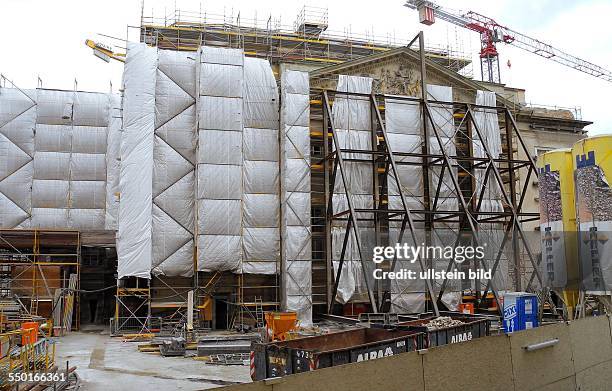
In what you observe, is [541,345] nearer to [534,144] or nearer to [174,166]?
[174,166]

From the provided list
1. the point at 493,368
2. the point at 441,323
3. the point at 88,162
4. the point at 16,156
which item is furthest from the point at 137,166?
the point at 493,368

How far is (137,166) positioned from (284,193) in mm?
6558

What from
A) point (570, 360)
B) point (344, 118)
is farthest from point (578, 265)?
point (344, 118)

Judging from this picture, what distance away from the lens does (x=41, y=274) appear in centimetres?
2530

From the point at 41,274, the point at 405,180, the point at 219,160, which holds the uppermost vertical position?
the point at 219,160

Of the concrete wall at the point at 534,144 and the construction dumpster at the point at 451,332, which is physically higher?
the concrete wall at the point at 534,144

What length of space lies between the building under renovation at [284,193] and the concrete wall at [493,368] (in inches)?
481

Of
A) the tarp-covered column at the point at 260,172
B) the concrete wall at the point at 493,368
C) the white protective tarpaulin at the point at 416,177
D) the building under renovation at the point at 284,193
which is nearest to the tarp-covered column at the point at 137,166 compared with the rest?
the building under renovation at the point at 284,193

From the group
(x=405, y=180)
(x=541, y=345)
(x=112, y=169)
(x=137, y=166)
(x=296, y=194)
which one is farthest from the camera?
(x=112, y=169)

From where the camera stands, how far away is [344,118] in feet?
88.5

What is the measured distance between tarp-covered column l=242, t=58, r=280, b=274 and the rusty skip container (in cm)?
1304

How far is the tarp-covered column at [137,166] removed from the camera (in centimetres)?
2347

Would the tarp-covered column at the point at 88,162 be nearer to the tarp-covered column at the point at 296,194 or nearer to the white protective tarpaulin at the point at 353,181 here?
the tarp-covered column at the point at 296,194

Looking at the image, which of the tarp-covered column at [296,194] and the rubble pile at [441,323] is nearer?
the rubble pile at [441,323]
